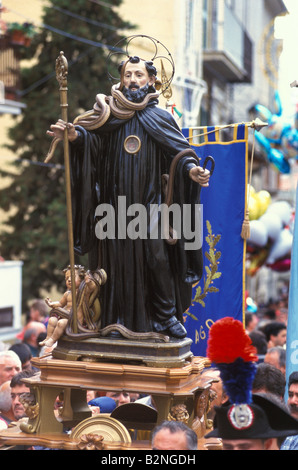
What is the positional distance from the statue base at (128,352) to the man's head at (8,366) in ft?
6.92

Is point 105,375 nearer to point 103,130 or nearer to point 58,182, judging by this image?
point 103,130

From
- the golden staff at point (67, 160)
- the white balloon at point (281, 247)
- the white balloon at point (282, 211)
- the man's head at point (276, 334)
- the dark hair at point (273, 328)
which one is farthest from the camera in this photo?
the white balloon at point (282, 211)

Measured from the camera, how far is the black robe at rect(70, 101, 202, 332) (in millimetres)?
4555

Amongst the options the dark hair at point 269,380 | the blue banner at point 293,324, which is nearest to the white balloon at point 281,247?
the blue banner at point 293,324

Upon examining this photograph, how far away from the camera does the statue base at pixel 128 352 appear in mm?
4367

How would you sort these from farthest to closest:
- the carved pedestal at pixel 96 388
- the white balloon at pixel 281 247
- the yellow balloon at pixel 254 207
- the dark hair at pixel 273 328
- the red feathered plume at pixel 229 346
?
1. the white balloon at pixel 281 247
2. the yellow balloon at pixel 254 207
3. the dark hair at pixel 273 328
4. the carved pedestal at pixel 96 388
5. the red feathered plume at pixel 229 346

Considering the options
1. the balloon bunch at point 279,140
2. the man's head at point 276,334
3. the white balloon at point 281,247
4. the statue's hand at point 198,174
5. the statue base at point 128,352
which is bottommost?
the man's head at point 276,334

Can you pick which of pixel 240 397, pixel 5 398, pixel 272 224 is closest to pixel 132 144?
pixel 240 397

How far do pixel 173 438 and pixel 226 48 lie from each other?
20649 mm

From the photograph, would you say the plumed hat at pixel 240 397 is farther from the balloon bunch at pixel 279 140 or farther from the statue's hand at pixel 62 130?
the balloon bunch at pixel 279 140

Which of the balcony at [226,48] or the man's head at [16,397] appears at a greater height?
the balcony at [226,48]

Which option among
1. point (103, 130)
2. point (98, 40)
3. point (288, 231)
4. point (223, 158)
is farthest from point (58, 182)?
point (103, 130)

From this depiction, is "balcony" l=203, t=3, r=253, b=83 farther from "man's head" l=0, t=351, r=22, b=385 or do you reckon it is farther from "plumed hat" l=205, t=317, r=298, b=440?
"plumed hat" l=205, t=317, r=298, b=440

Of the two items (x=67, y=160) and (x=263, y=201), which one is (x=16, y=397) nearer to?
(x=67, y=160)
